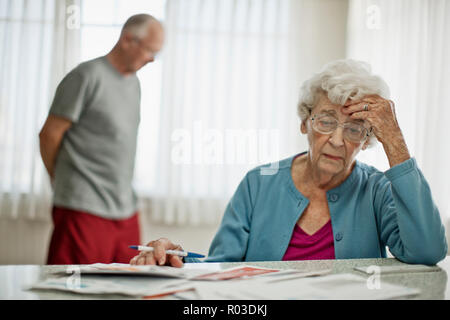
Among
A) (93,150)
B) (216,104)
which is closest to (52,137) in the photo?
(93,150)

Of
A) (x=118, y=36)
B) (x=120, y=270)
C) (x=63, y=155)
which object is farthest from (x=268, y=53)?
(x=120, y=270)

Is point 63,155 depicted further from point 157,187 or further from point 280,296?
point 280,296

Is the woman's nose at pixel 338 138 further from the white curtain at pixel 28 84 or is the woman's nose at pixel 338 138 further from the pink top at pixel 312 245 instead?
the white curtain at pixel 28 84

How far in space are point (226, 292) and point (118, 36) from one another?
1452 mm

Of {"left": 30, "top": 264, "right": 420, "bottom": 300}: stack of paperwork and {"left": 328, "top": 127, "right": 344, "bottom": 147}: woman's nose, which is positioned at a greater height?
{"left": 328, "top": 127, "right": 344, "bottom": 147}: woman's nose

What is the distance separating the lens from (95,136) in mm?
1589

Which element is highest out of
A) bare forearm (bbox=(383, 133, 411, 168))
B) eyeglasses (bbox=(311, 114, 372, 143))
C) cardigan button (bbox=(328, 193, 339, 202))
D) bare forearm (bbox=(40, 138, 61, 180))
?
eyeglasses (bbox=(311, 114, 372, 143))

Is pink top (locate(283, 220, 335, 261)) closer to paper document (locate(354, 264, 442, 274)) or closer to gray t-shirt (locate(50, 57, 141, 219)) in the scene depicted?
paper document (locate(354, 264, 442, 274))

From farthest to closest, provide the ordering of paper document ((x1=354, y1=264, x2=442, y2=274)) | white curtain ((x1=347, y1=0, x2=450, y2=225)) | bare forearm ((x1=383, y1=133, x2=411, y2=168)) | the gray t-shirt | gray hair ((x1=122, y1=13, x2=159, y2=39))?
white curtain ((x1=347, y1=0, x2=450, y2=225)), gray hair ((x1=122, y1=13, x2=159, y2=39)), the gray t-shirt, bare forearm ((x1=383, y1=133, x2=411, y2=168)), paper document ((x1=354, y1=264, x2=442, y2=274))

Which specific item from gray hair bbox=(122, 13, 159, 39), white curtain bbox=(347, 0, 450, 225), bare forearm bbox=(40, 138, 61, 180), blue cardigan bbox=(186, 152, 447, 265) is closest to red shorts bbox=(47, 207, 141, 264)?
bare forearm bbox=(40, 138, 61, 180)

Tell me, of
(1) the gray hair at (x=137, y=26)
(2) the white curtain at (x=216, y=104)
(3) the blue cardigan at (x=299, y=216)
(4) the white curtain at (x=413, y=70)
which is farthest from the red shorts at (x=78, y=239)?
(4) the white curtain at (x=413, y=70)

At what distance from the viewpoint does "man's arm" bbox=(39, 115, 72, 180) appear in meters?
1.55

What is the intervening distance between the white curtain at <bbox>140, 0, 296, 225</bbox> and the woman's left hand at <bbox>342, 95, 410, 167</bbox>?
1.60 meters

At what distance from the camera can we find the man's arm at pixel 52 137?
1.55 metres
